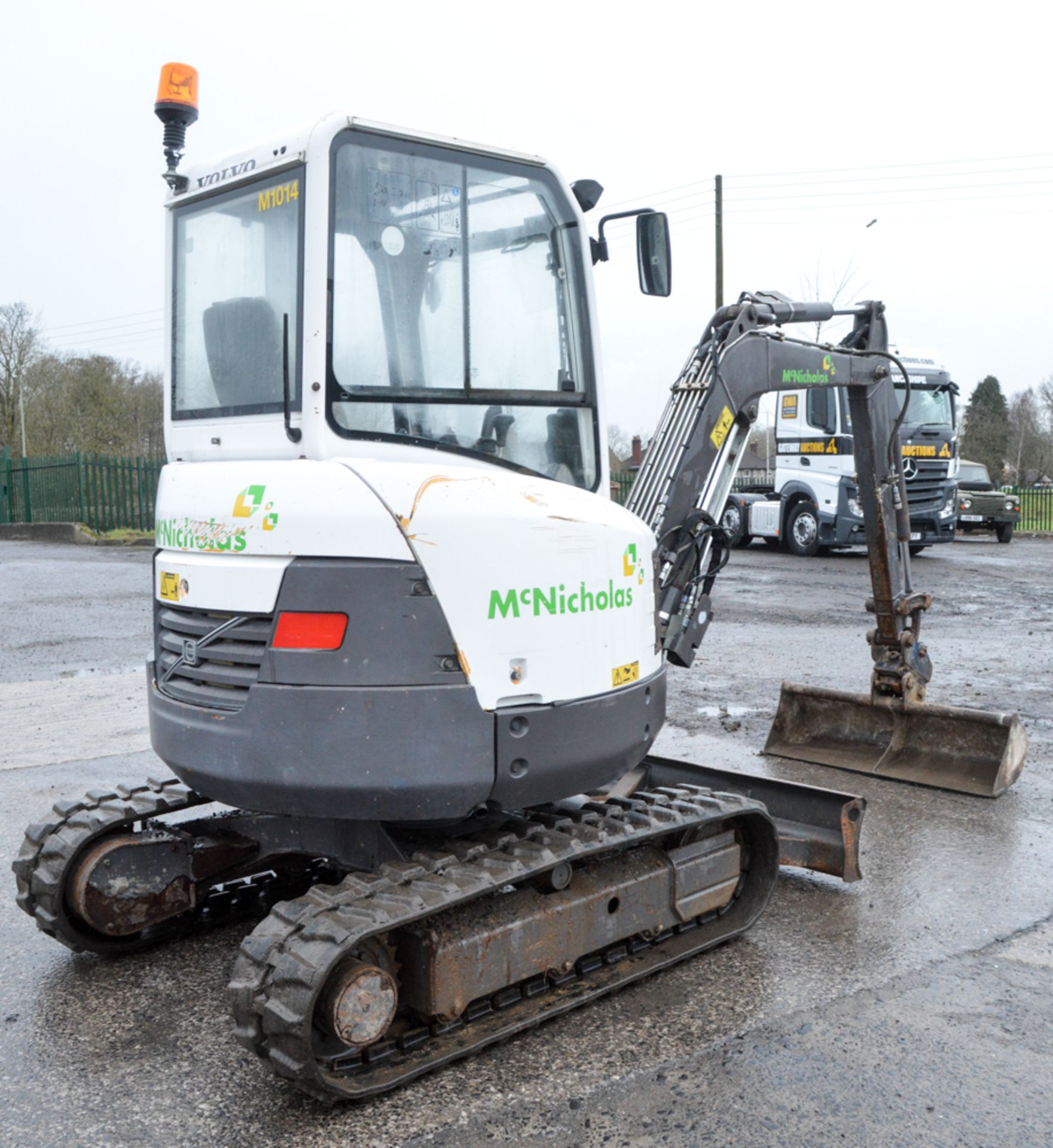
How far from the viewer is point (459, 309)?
373 centimetres

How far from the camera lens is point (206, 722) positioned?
3.50 metres

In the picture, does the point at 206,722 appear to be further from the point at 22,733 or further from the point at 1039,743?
the point at 1039,743

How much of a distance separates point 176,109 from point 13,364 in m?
44.3

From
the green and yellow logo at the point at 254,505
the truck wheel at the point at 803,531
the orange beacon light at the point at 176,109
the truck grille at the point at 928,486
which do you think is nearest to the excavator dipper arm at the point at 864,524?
the green and yellow logo at the point at 254,505

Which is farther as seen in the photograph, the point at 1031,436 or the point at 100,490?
the point at 1031,436

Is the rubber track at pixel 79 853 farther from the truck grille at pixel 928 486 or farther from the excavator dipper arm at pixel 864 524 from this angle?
the truck grille at pixel 928 486

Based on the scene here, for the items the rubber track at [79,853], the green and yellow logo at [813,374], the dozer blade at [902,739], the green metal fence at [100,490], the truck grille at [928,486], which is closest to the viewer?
the rubber track at [79,853]

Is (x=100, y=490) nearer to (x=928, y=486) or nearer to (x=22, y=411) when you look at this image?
(x=928, y=486)

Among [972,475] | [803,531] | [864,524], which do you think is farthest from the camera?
[972,475]

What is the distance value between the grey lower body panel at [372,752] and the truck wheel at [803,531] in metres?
17.8

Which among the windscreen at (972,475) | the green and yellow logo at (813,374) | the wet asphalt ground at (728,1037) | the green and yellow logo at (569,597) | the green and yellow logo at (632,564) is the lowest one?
the wet asphalt ground at (728,1037)

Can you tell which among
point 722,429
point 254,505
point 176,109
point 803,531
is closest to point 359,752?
point 254,505

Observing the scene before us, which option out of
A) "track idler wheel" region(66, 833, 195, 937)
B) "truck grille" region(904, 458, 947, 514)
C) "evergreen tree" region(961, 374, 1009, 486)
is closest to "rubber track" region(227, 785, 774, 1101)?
"track idler wheel" region(66, 833, 195, 937)

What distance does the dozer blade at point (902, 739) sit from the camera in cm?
618
